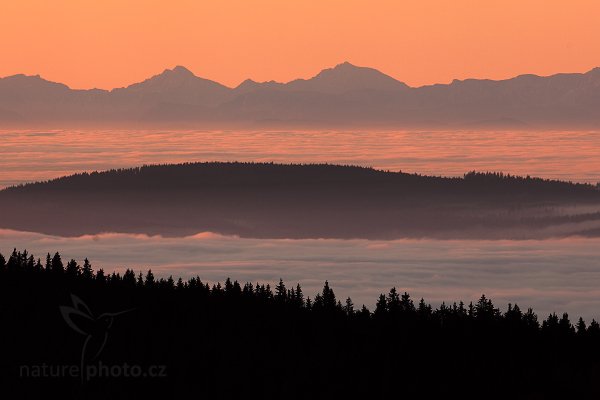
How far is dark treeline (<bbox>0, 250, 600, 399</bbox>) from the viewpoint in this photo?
141125mm

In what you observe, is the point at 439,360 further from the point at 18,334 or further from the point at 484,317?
the point at 18,334

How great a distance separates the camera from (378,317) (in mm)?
176625

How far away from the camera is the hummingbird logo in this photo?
500 feet

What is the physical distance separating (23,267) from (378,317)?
2296 inches

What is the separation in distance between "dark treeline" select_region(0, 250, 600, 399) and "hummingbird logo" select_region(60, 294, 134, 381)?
0.46 metres

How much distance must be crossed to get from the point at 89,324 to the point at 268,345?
3441 cm

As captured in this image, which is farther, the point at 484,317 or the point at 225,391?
the point at 484,317

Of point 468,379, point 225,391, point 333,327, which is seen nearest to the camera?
point 225,391

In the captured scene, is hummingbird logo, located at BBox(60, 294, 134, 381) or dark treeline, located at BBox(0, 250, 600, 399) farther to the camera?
hummingbird logo, located at BBox(60, 294, 134, 381)

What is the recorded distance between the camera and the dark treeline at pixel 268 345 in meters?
141

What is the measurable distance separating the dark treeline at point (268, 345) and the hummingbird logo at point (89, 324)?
1.52 feet

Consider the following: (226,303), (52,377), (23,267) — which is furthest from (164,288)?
(52,377)

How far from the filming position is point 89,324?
584 feet

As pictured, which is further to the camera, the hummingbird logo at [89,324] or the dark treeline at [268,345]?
the hummingbird logo at [89,324]
